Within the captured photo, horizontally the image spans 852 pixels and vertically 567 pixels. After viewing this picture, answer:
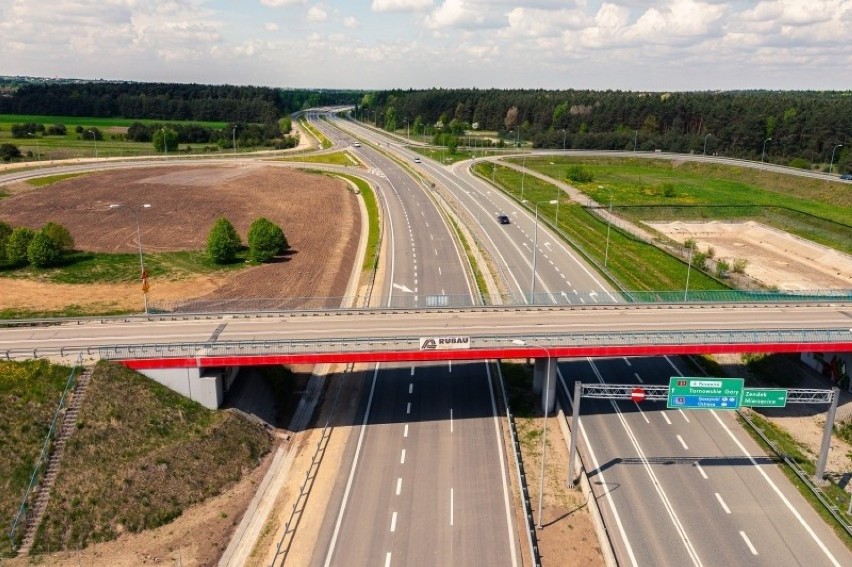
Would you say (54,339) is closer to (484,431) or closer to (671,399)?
(484,431)

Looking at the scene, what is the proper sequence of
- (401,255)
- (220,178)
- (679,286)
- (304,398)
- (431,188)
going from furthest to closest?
(220,178)
(431,188)
(401,255)
(679,286)
(304,398)

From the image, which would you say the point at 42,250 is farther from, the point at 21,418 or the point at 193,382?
the point at 193,382

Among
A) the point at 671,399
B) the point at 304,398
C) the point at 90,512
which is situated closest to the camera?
the point at 90,512

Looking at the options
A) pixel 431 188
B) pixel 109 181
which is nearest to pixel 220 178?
pixel 109 181

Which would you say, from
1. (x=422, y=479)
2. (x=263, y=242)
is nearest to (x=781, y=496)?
(x=422, y=479)

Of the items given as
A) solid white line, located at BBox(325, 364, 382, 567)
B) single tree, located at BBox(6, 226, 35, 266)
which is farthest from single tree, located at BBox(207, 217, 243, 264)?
solid white line, located at BBox(325, 364, 382, 567)

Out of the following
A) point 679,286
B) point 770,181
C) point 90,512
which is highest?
point 770,181
